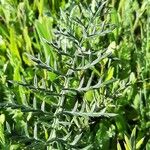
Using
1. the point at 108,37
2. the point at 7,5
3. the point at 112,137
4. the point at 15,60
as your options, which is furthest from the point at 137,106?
the point at 7,5

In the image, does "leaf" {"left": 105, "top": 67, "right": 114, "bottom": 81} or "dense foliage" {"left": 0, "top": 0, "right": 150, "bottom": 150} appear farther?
"leaf" {"left": 105, "top": 67, "right": 114, "bottom": 81}

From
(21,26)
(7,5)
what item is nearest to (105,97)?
(21,26)

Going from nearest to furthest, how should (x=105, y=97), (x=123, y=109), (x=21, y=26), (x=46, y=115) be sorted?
(x=46, y=115), (x=105, y=97), (x=123, y=109), (x=21, y=26)

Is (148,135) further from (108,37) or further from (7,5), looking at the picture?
(7,5)

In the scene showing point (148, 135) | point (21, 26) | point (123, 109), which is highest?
point (21, 26)

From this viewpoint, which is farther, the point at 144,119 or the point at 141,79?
the point at 141,79

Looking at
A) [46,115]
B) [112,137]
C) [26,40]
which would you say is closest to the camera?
[46,115]

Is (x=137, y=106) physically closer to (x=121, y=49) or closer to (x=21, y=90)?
(x=121, y=49)

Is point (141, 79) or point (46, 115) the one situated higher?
point (141, 79)

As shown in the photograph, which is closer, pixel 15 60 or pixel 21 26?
pixel 15 60

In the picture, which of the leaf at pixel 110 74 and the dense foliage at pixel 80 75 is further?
the leaf at pixel 110 74
